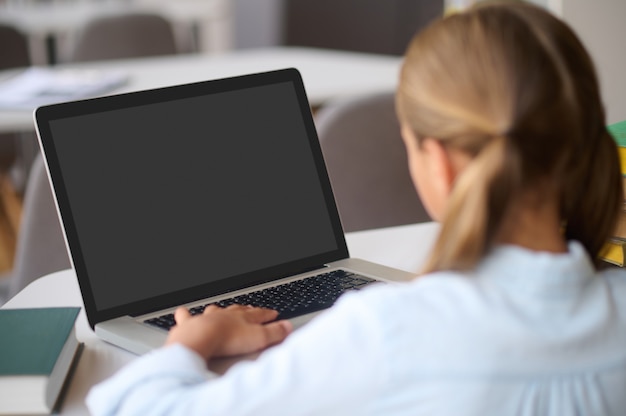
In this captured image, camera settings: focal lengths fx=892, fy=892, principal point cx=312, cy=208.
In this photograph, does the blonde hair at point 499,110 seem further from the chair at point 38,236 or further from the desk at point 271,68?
the desk at point 271,68

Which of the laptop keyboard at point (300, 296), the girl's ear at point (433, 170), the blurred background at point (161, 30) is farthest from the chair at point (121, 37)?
the girl's ear at point (433, 170)

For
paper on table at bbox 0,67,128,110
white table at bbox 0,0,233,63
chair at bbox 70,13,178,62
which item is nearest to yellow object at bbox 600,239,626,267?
paper on table at bbox 0,67,128,110

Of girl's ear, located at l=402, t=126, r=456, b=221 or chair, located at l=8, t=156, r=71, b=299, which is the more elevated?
girl's ear, located at l=402, t=126, r=456, b=221

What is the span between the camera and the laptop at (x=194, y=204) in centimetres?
103

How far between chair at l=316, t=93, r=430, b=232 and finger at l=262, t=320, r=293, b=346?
795 millimetres

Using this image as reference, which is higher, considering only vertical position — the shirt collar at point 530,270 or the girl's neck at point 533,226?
the girl's neck at point 533,226

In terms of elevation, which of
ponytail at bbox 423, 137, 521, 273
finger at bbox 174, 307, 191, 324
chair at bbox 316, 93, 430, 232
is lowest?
chair at bbox 316, 93, 430, 232

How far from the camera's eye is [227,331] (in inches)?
35.8

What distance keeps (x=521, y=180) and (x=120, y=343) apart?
0.52m

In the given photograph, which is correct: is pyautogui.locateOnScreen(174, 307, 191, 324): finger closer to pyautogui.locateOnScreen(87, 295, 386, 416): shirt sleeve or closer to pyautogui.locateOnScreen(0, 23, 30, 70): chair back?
pyautogui.locateOnScreen(87, 295, 386, 416): shirt sleeve

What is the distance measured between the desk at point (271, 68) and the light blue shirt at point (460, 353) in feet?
5.57

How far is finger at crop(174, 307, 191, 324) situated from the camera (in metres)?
0.95

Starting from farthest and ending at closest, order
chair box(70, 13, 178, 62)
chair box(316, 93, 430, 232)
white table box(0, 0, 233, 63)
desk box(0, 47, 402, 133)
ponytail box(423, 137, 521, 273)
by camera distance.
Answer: white table box(0, 0, 233, 63) → chair box(70, 13, 178, 62) → desk box(0, 47, 402, 133) → chair box(316, 93, 430, 232) → ponytail box(423, 137, 521, 273)

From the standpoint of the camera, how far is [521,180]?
67cm
